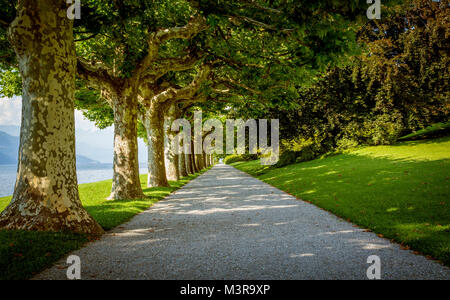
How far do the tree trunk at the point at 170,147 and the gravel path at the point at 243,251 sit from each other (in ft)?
37.6

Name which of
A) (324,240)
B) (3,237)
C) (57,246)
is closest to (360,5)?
(324,240)

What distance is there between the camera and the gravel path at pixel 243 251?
340 cm

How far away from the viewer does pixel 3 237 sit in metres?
4.23

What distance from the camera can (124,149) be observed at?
9938mm

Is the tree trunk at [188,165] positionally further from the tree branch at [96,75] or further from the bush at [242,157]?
the bush at [242,157]

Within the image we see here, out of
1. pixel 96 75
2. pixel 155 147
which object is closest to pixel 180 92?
pixel 155 147

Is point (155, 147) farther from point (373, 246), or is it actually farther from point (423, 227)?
point (423, 227)

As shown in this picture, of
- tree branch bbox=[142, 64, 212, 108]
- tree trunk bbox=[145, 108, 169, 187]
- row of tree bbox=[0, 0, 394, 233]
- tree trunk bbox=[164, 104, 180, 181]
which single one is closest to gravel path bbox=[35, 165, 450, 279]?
row of tree bbox=[0, 0, 394, 233]

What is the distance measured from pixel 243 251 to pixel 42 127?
16.1 ft

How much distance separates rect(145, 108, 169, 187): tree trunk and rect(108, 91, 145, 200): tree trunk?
3.56m

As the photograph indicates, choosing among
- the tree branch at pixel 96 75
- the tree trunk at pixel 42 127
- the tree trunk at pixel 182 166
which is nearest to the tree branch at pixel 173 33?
the tree branch at pixel 96 75

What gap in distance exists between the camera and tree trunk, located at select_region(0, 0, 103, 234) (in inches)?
195

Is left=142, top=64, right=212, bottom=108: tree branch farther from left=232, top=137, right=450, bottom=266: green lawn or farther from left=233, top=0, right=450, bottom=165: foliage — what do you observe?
left=232, top=137, right=450, bottom=266: green lawn
